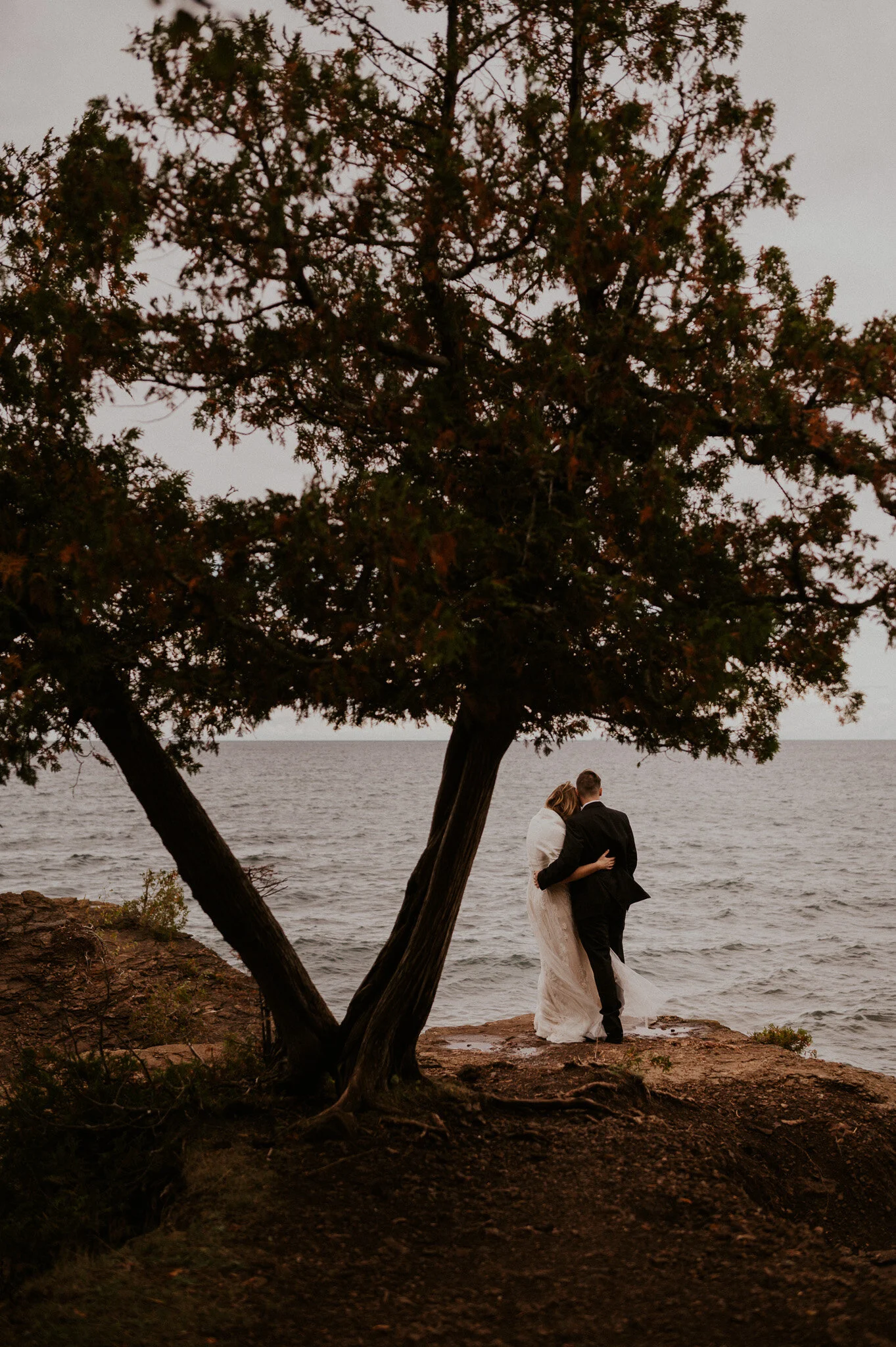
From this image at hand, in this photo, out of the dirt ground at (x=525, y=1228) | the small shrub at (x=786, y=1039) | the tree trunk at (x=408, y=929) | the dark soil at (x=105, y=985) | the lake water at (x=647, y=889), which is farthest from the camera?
the lake water at (x=647, y=889)

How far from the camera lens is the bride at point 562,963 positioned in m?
8.70

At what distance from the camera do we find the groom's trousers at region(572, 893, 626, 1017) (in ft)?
28.1

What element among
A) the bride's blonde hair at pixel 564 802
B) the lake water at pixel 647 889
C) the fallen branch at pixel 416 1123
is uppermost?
the bride's blonde hair at pixel 564 802

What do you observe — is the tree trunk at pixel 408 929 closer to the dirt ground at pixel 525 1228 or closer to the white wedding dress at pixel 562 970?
the dirt ground at pixel 525 1228

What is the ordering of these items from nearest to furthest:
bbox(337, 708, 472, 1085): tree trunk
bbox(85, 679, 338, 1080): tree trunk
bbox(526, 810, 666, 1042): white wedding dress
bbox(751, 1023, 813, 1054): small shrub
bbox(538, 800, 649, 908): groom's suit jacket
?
bbox(85, 679, 338, 1080): tree trunk, bbox(337, 708, 472, 1085): tree trunk, bbox(538, 800, 649, 908): groom's suit jacket, bbox(526, 810, 666, 1042): white wedding dress, bbox(751, 1023, 813, 1054): small shrub

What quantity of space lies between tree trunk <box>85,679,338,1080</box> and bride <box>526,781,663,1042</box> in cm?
269

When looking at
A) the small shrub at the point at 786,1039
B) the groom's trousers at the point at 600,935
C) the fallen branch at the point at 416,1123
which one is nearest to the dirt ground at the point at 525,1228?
the fallen branch at the point at 416,1123

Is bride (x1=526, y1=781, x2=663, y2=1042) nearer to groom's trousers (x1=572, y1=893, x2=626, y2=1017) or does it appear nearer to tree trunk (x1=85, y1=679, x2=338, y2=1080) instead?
groom's trousers (x1=572, y1=893, x2=626, y2=1017)

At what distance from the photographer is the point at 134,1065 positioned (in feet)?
21.5

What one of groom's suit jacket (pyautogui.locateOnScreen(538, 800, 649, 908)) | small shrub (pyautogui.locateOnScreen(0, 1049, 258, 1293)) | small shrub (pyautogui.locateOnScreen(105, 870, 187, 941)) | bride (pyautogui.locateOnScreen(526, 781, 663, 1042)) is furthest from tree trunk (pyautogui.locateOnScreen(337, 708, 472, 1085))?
small shrub (pyautogui.locateOnScreen(105, 870, 187, 941))

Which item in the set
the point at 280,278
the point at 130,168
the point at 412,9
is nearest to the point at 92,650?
the point at 280,278

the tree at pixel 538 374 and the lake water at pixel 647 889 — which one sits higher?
the tree at pixel 538 374

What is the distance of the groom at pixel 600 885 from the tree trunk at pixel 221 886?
269 cm

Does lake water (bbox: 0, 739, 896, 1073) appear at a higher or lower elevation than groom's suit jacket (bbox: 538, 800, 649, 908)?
lower
